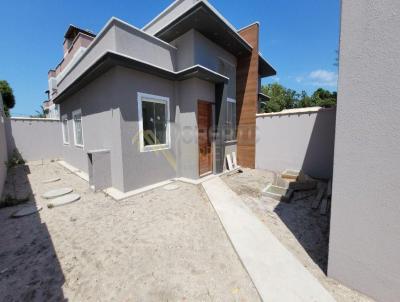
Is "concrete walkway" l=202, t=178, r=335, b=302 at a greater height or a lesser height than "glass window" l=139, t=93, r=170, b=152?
lesser

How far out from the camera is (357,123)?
5.89ft

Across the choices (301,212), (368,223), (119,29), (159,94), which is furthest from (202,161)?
(368,223)

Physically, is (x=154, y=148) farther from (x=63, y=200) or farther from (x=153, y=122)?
(x=63, y=200)

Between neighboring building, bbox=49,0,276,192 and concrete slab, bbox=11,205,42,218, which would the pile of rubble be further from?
concrete slab, bbox=11,205,42,218

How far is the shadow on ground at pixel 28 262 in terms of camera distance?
2.01 meters

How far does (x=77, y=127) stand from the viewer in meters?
7.78

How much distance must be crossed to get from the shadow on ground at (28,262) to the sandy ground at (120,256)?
1cm

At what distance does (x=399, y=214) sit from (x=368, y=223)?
0.26 m

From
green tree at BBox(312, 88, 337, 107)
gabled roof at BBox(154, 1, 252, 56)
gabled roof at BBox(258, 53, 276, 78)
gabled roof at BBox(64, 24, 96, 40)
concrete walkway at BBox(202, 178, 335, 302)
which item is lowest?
concrete walkway at BBox(202, 178, 335, 302)

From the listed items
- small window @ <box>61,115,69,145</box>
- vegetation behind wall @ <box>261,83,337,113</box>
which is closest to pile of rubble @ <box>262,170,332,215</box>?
small window @ <box>61,115,69,145</box>

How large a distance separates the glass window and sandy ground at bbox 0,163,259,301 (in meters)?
2.06

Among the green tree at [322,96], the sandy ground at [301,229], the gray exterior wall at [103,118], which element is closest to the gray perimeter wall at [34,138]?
the gray exterior wall at [103,118]

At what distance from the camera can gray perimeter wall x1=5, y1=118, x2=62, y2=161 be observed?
10359mm

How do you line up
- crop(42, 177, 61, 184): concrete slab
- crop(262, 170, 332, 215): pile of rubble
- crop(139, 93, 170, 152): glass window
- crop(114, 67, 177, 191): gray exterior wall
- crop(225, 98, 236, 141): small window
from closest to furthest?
crop(262, 170, 332, 215): pile of rubble, crop(114, 67, 177, 191): gray exterior wall, crop(139, 93, 170, 152): glass window, crop(42, 177, 61, 184): concrete slab, crop(225, 98, 236, 141): small window
